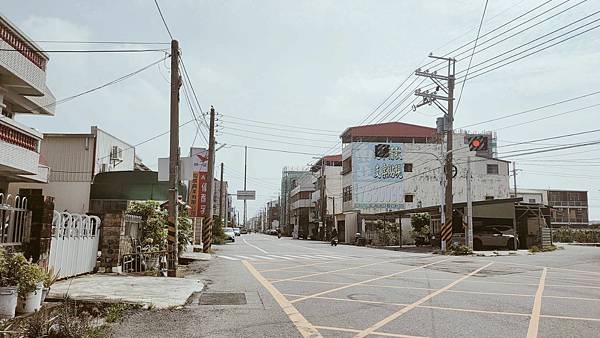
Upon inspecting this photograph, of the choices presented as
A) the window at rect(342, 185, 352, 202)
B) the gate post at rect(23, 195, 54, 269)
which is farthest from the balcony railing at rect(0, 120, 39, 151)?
the window at rect(342, 185, 352, 202)

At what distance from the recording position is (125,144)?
33.9 meters

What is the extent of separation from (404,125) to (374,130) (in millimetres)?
4247

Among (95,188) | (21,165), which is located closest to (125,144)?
(95,188)

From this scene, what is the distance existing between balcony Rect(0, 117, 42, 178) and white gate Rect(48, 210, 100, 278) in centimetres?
456

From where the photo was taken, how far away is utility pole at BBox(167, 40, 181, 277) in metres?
15.2

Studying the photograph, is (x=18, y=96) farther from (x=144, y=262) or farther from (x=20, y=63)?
(x=144, y=262)

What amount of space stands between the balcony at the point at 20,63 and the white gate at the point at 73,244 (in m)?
6.58

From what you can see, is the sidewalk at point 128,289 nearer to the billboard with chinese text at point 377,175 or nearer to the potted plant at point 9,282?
the potted plant at point 9,282

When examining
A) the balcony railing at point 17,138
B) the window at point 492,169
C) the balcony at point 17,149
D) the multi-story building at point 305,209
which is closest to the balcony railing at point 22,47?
the balcony at point 17,149

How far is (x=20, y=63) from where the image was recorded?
17359 millimetres

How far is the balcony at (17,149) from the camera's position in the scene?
16250 mm

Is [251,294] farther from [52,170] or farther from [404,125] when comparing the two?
[404,125]

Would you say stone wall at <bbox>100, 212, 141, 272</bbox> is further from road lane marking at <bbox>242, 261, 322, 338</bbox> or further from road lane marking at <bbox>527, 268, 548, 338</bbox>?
road lane marking at <bbox>527, 268, 548, 338</bbox>

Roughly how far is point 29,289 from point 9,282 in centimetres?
31
